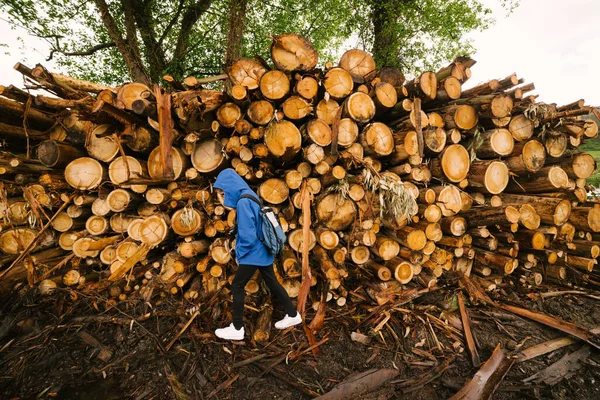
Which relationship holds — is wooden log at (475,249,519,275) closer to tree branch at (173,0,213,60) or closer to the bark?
the bark

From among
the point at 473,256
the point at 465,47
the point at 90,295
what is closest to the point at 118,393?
the point at 90,295

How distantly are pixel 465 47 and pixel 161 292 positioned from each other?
13776 mm

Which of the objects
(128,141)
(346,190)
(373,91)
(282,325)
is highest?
(373,91)

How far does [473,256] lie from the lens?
10.8 feet

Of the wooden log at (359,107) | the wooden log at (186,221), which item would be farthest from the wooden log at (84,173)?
the wooden log at (359,107)

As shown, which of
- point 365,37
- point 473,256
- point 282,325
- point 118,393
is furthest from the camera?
point 365,37

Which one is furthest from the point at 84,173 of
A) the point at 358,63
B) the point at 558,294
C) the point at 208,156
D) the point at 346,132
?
the point at 558,294

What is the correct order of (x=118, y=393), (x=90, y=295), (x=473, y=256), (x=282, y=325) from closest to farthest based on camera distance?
(x=118, y=393)
(x=282, y=325)
(x=90, y=295)
(x=473, y=256)

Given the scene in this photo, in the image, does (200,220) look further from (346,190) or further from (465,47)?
(465,47)

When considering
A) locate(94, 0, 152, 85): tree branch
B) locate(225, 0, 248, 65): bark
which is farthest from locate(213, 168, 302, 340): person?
locate(94, 0, 152, 85): tree branch

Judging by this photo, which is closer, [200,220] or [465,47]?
[200,220]

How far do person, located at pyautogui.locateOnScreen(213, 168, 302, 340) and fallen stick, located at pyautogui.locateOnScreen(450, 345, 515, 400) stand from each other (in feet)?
5.61

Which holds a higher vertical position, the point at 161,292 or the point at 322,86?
the point at 322,86

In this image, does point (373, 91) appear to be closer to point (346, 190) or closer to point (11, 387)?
point (346, 190)
